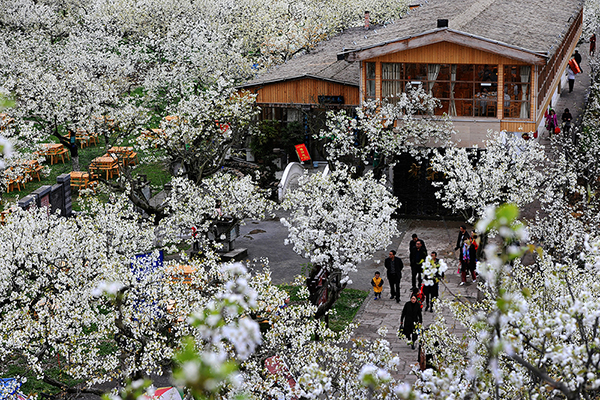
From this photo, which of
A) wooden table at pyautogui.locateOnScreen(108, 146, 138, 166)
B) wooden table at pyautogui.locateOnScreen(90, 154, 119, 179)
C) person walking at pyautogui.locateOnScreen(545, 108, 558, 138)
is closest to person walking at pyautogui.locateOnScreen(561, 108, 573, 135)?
person walking at pyautogui.locateOnScreen(545, 108, 558, 138)

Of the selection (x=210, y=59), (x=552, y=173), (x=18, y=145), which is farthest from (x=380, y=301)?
(x=210, y=59)

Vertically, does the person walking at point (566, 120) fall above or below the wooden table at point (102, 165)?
above

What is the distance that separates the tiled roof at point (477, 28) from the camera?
29.9 m

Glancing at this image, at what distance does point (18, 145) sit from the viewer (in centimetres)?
3319

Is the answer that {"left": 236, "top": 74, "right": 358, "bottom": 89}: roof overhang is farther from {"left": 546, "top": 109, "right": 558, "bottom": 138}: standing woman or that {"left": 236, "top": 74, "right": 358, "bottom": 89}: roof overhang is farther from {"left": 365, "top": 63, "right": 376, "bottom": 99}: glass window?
{"left": 546, "top": 109, "right": 558, "bottom": 138}: standing woman

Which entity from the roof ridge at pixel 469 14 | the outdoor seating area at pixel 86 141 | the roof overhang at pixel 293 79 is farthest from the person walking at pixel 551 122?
the outdoor seating area at pixel 86 141

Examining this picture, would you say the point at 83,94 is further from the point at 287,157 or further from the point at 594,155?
the point at 594,155

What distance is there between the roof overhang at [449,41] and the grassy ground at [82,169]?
1207 cm

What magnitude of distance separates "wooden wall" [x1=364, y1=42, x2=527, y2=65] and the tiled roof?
65cm

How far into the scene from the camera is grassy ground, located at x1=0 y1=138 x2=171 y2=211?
3475 cm

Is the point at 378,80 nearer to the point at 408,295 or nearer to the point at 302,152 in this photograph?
the point at 302,152

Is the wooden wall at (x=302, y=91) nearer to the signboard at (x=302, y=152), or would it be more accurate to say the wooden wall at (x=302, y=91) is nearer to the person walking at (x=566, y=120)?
the signboard at (x=302, y=152)

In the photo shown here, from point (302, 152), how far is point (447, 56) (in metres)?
9.05

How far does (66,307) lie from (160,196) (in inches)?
719
